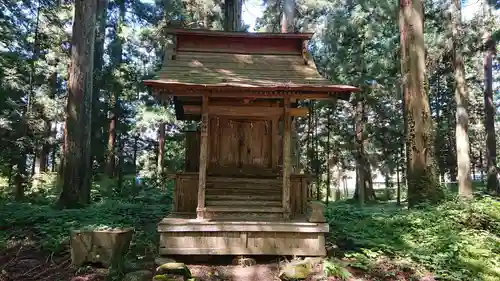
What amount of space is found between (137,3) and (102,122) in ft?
27.3

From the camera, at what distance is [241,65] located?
9594mm

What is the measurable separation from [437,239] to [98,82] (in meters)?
17.4

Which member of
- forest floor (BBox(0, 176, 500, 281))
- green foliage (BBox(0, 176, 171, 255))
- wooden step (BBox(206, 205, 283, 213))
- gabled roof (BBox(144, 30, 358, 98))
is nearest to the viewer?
forest floor (BBox(0, 176, 500, 281))

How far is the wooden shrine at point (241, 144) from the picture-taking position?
711 cm

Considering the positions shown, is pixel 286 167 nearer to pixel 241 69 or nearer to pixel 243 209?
pixel 243 209

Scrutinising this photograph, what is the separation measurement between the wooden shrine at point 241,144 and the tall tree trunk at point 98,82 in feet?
30.4

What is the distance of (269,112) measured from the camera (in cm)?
856

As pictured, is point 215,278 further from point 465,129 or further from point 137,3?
point 137,3

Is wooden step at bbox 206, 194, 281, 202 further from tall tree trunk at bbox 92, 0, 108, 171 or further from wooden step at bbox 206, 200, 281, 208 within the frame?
tall tree trunk at bbox 92, 0, 108, 171

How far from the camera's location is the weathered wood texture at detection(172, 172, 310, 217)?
27.2ft

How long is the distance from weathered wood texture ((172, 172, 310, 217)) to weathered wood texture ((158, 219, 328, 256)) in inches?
34.1

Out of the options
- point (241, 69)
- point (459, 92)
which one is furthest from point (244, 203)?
point (459, 92)

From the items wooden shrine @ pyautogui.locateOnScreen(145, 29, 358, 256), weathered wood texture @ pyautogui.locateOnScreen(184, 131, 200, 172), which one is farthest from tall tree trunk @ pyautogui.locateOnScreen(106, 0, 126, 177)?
weathered wood texture @ pyautogui.locateOnScreen(184, 131, 200, 172)

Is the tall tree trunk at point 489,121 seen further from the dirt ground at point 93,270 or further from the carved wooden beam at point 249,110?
the dirt ground at point 93,270
